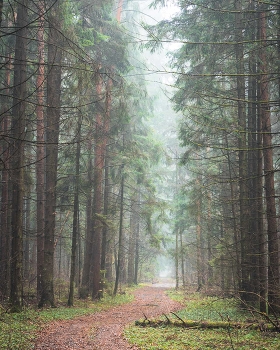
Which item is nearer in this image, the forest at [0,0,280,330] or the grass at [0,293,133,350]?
the grass at [0,293,133,350]

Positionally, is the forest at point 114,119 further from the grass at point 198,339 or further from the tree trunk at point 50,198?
the grass at point 198,339

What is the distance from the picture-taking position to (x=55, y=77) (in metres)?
12.4

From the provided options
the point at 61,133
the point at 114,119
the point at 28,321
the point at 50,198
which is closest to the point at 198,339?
the point at 28,321

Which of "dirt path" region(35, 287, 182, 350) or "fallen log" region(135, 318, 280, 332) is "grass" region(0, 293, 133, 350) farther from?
"fallen log" region(135, 318, 280, 332)

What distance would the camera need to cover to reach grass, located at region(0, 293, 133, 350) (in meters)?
6.49

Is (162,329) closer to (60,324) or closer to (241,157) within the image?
(60,324)

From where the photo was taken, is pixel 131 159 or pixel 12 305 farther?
pixel 131 159

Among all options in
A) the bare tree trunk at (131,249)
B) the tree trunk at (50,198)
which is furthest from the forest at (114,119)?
the bare tree trunk at (131,249)

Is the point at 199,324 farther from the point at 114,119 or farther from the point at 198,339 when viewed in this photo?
the point at 114,119

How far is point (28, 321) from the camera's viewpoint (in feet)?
28.4

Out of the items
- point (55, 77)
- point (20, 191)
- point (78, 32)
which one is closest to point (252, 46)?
point (78, 32)

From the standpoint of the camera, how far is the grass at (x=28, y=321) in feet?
21.3

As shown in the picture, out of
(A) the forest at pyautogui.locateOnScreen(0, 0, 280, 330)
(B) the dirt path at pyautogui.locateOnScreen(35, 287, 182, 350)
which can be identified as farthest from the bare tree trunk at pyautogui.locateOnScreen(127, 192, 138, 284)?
(B) the dirt path at pyautogui.locateOnScreen(35, 287, 182, 350)

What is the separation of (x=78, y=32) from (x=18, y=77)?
3.99m
